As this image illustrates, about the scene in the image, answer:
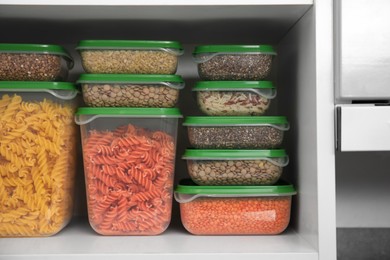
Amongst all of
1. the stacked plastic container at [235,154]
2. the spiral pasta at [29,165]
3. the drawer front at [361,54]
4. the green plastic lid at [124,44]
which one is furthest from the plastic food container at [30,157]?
the drawer front at [361,54]

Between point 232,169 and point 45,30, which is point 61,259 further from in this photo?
point 45,30

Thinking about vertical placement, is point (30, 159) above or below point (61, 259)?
above

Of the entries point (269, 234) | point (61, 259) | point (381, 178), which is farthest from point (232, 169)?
point (381, 178)

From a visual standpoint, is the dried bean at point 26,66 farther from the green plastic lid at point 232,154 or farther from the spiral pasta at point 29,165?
the green plastic lid at point 232,154

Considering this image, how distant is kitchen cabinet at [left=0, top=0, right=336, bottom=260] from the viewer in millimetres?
970

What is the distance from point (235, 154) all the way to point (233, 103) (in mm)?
112

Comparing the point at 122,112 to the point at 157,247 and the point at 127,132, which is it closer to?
the point at 127,132

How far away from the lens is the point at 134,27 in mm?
1185

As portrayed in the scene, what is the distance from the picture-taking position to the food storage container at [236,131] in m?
1.10

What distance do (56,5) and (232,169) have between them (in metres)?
0.49

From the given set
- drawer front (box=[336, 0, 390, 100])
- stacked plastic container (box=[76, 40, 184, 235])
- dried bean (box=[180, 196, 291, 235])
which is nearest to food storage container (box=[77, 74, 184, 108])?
stacked plastic container (box=[76, 40, 184, 235])

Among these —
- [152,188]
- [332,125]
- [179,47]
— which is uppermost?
[179,47]

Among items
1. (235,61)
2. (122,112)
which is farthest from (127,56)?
(235,61)

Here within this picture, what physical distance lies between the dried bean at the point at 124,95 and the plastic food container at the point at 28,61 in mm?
85
